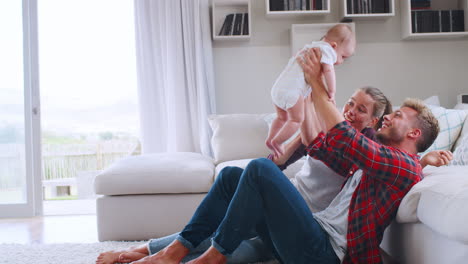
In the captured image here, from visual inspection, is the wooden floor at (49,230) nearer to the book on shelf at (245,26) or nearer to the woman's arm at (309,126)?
the woman's arm at (309,126)

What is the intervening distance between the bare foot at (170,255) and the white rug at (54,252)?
19.0 inches

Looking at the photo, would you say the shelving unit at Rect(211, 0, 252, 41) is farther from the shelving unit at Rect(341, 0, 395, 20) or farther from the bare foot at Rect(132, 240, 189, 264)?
the bare foot at Rect(132, 240, 189, 264)

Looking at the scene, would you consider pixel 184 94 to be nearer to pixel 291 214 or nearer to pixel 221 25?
pixel 221 25

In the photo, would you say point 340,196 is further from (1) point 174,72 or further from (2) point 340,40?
(1) point 174,72

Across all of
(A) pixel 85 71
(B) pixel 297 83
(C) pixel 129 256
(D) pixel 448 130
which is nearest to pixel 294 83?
(B) pixel 297 83

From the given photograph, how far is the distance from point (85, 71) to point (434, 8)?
10.7ft

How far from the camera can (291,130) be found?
1.78m

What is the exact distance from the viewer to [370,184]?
4.39 ft

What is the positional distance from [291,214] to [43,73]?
12.2 feet

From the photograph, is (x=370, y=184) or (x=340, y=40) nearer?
(x=370, y=184)

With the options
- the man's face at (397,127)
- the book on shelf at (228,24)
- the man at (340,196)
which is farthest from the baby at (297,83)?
the book on shelf at (228,24)

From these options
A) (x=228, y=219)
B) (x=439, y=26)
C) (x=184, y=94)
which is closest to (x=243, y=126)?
(x=184, y=94)

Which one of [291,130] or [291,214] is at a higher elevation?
[291,130]

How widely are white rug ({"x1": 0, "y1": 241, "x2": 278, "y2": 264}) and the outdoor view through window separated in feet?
5.59
